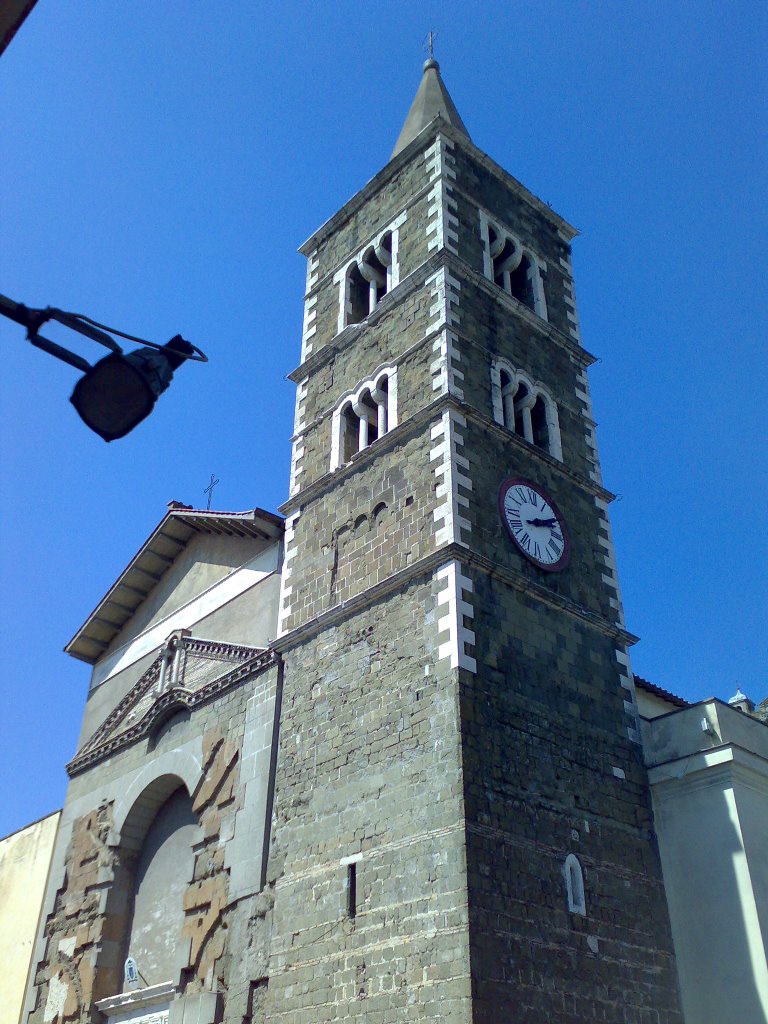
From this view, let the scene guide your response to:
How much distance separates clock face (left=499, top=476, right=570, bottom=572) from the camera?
16.5 metres

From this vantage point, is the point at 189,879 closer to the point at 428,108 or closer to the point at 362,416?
the point at 362,416

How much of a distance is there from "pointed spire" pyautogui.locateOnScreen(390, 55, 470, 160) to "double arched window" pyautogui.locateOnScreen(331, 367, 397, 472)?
6.52 m

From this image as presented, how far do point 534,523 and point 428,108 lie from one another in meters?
12.2

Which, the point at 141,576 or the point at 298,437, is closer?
the point at 298,437

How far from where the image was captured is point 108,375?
15.8 feet

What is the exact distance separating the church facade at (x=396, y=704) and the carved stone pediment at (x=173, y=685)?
65mm

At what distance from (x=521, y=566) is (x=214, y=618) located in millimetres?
6862

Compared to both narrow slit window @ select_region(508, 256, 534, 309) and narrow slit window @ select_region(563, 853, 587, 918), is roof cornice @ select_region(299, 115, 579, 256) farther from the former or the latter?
narrow slit window @ select_region(563, 853, 587, 918)

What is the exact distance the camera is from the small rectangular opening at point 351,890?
13727 mm

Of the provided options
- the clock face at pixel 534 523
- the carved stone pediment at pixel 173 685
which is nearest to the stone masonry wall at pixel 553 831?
the clock face at pixel 534 523

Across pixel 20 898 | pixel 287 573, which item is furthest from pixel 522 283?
pixel 20 898

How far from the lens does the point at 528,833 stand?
13.6 m

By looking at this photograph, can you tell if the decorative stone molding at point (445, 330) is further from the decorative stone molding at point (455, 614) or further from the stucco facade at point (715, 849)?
the stucco facade at point (715, 849)

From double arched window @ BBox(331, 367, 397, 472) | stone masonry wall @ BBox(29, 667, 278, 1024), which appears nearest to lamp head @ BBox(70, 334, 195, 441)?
stone masonry wall @ BBox(29, 667, 278, 1024)
